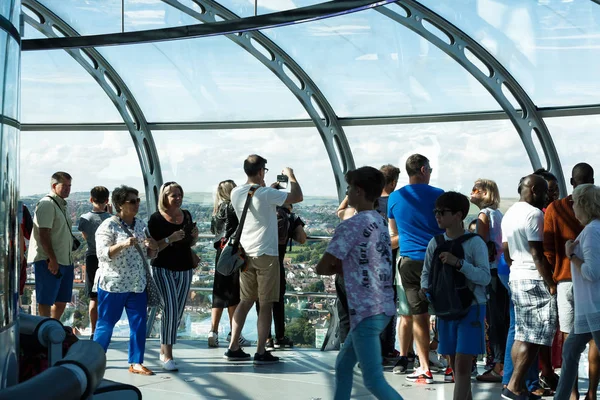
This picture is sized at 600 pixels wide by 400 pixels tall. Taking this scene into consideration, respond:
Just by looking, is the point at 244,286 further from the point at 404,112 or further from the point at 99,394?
the point at 99,394

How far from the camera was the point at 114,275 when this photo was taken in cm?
550

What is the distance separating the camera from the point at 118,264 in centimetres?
550

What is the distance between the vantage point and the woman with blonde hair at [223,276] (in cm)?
644

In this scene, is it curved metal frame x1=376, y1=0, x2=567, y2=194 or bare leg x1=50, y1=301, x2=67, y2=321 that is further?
curved metal frame x1=376, y1=0, x2=567, y2=194

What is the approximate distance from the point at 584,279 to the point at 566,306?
0.38m

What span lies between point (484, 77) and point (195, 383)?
414cm

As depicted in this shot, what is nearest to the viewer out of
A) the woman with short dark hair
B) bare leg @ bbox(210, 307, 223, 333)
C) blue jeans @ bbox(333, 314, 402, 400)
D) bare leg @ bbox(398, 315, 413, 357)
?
blue jeans @ bbox(333, 314, 402, 400)

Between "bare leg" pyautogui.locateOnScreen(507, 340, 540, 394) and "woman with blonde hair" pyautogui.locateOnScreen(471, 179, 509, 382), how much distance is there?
0.91m

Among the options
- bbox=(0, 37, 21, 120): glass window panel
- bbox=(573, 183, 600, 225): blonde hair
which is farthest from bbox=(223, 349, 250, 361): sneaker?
bbox=(0, 37, 21, 120): glass window panel

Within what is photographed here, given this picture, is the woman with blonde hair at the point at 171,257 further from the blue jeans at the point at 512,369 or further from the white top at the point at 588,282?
the white top at the point at 588,282

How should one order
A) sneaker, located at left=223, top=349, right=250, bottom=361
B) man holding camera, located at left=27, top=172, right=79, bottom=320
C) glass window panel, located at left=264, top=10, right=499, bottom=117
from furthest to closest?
glass window panel, located at left=264, top=10, right=499, bottom=117 → sneaker, located at left=223, top=349, right=250, bottom=361 → man holding camera, located at left=27, top=172, right=79, bottom=320

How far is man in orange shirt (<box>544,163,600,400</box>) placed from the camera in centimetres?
437

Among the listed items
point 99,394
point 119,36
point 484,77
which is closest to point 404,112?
point 484,77

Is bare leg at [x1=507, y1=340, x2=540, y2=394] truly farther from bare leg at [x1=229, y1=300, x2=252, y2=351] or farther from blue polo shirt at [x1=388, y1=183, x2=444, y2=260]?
bare leg at [x1=229, y1=300, x2=252, y2=351]
